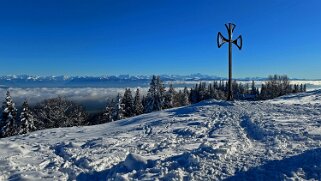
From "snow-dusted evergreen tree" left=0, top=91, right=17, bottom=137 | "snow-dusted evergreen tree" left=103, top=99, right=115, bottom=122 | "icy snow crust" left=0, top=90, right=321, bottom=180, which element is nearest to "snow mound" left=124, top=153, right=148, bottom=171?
"icy snow crust" left=0, top=90, right=321, bottom=180

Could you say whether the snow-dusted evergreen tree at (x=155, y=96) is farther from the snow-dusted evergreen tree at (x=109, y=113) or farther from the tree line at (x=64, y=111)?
the snow-dusted evergreen tree at (x=109, y=113)

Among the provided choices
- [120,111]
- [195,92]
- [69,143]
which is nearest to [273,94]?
[195,92]

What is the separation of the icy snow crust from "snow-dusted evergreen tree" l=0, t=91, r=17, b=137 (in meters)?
35.5

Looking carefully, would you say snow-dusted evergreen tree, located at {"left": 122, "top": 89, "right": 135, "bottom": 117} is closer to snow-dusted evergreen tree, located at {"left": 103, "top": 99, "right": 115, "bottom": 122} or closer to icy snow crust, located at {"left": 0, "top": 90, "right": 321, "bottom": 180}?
snow-dusted evergreen tree, located at {"left": 103, "top": 99, "right": 115, "bottom": 122}

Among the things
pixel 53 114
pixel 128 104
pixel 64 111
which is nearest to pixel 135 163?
pixel 53 114

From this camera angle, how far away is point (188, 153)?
953 cm

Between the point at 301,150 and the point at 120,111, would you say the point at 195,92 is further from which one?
the point at 301,150

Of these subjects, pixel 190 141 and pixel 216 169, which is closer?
pixel 216 169

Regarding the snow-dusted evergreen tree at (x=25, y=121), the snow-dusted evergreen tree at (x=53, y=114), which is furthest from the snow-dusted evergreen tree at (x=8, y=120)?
the snow-dusted evergreen tree at (x=53, y=114)

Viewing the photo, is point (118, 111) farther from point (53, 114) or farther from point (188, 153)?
point (188, 153)

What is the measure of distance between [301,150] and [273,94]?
376 feet

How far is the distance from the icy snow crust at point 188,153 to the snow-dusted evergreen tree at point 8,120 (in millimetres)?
35536

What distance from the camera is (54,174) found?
878 centimetres

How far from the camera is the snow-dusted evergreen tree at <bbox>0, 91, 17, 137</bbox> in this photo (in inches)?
1850
